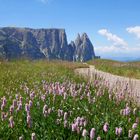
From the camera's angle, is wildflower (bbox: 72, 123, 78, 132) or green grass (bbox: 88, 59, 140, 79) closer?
wildflower (bbox: 72, 123, 78, 132)

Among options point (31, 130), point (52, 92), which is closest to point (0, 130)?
point (31, 130)

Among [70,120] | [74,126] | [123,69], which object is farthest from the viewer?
[123,69]

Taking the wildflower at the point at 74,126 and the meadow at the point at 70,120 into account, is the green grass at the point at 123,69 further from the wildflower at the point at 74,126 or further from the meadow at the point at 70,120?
the wildflower at the point at 74,126

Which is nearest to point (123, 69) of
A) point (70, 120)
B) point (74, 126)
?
point (70, 120)

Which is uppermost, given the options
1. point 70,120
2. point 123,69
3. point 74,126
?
point 74,126

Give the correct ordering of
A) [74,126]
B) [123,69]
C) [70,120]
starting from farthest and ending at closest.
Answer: [123,69] → [70,120] → [74,126]

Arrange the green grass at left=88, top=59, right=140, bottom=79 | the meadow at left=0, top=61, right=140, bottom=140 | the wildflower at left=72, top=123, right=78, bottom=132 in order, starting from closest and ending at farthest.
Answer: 1. the wildflower at left=72, top=123, right=78, bottom=132
2. the meadow at left=0, top=61, right=140, bottom=140
3. the green grass at left=88, top=59, right=140, bottom=79

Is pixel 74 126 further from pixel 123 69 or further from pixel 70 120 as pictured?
pixel 123 69

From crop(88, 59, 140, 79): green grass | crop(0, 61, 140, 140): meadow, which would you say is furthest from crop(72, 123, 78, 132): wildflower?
crop(88, 59, 140, 79): green grass

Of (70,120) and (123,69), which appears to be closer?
(70,120)

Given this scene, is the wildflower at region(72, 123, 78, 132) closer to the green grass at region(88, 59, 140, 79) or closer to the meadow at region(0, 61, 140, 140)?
the meadow at region(0, 61, 140, 140)

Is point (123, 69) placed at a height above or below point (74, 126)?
below

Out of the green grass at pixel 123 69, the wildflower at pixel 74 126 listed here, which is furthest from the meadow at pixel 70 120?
the green grass at pixel 123 69

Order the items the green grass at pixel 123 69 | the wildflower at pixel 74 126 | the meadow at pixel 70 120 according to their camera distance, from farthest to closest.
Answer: the green grass at pixel 123 69
the meadow at pixel 70 120
the wildflower at pixel 74 126
